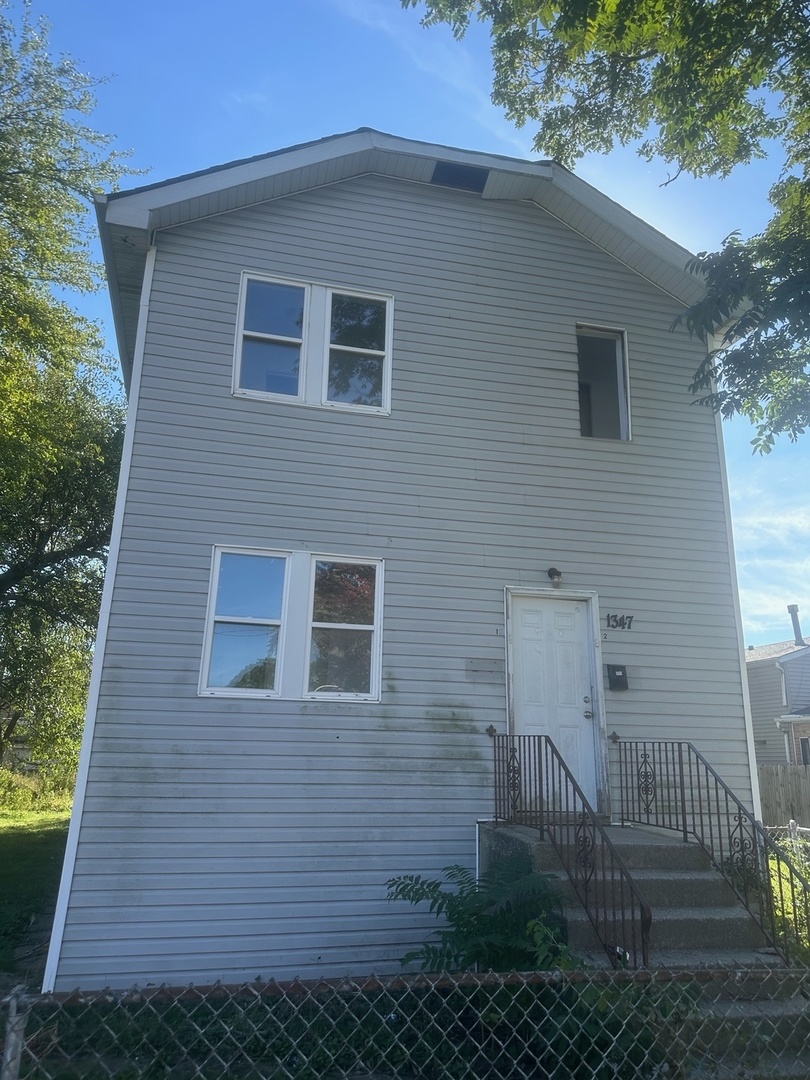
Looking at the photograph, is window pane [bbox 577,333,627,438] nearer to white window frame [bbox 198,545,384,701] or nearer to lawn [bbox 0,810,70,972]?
white window frame [bbox 198,545,384,701]

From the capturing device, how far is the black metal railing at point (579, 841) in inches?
197

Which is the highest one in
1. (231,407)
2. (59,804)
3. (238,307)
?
(238,307)

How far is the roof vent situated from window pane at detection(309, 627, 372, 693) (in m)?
5.13

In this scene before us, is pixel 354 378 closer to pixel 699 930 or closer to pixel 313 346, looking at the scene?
pixel 313 346

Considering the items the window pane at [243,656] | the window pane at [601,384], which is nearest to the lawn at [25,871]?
the window pane at [243,656]

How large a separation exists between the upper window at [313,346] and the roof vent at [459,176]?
1654 mm

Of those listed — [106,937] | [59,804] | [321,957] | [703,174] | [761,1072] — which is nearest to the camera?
[761,1072]

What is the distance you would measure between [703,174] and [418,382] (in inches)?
212

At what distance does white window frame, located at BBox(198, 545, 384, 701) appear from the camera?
7.07m

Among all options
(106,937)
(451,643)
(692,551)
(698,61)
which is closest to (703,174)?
(698,61)

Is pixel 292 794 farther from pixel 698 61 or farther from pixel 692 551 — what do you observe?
pixel 698 61

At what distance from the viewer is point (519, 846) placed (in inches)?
248

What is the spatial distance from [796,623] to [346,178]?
89.1 ft

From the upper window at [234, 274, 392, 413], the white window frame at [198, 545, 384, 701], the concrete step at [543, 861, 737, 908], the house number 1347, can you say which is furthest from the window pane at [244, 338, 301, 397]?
the concrete step at [543, 861, 737, 908]
